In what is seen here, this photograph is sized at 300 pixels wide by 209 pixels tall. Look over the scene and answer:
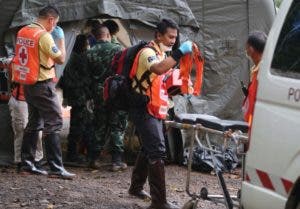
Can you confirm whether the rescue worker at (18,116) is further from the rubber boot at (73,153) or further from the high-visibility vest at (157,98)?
A: the high-visibility vest at (157,98)

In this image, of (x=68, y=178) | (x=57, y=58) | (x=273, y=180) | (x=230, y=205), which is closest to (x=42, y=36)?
(x=57, y=58)

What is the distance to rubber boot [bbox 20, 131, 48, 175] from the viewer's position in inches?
327

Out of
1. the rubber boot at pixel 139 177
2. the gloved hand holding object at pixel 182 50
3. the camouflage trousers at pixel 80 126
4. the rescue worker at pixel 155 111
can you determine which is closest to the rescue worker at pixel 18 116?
the camouflage trousers at pixel 80 126

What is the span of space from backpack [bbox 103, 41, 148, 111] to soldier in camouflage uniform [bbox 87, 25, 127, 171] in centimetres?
194

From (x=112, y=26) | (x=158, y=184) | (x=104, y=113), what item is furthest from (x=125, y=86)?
(x=112, y=26)

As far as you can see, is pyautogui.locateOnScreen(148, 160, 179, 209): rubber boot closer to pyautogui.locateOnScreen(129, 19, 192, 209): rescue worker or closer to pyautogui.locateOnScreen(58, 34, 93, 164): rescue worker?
pyautogui.locateOnScreen(129, 19, 192, 209): rescue worker

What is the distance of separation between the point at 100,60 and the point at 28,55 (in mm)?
1119

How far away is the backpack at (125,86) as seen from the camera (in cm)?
657

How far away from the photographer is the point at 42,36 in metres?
7.91

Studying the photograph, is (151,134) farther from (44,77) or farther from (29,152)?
(29,152)

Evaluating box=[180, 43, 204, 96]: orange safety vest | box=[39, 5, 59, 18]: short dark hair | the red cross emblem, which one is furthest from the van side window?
the red cross emblem

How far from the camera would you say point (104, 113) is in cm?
893

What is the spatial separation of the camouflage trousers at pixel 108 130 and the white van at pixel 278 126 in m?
4.30

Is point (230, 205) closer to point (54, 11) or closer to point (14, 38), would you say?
point (54, 11)
